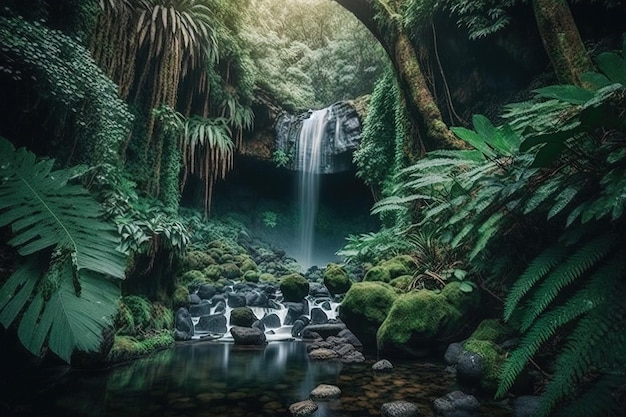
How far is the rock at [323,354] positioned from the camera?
4.49m

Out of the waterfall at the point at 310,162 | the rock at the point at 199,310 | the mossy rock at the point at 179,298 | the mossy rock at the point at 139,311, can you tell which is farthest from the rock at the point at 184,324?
the waterfall at the point at 310,162

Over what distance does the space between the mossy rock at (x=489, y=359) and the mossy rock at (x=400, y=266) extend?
2211 millimetres

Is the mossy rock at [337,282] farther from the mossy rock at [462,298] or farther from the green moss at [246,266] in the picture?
the mossy rock at [462,298]

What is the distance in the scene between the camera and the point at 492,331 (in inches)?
138

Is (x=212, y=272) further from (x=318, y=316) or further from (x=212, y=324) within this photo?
(x=318, y=316)

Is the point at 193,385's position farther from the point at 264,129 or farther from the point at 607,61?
the point at 264,129

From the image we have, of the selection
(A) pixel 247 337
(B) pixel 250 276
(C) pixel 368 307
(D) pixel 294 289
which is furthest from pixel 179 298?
(C) pixel 368 307

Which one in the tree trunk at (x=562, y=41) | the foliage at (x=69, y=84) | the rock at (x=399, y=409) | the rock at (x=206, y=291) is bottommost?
the rock at (x=399, y=409)

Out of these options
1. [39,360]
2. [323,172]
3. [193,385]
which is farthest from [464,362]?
[323,172]

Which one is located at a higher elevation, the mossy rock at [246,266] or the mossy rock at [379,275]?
the mossy rock at [246,266]

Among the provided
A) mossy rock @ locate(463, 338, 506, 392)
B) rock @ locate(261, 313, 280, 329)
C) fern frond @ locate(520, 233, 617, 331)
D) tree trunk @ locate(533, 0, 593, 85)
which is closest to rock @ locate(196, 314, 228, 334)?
rock @ locate(261, 313, 280, 329)

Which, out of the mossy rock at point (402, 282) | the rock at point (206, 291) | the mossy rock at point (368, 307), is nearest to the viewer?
the mossy rock at point (368, 307)

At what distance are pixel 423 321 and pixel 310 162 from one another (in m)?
10.2

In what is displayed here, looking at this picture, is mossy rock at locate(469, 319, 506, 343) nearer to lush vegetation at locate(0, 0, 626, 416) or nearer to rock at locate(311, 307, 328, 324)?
lush vegetation at locate(0, 0, 626, 416)
